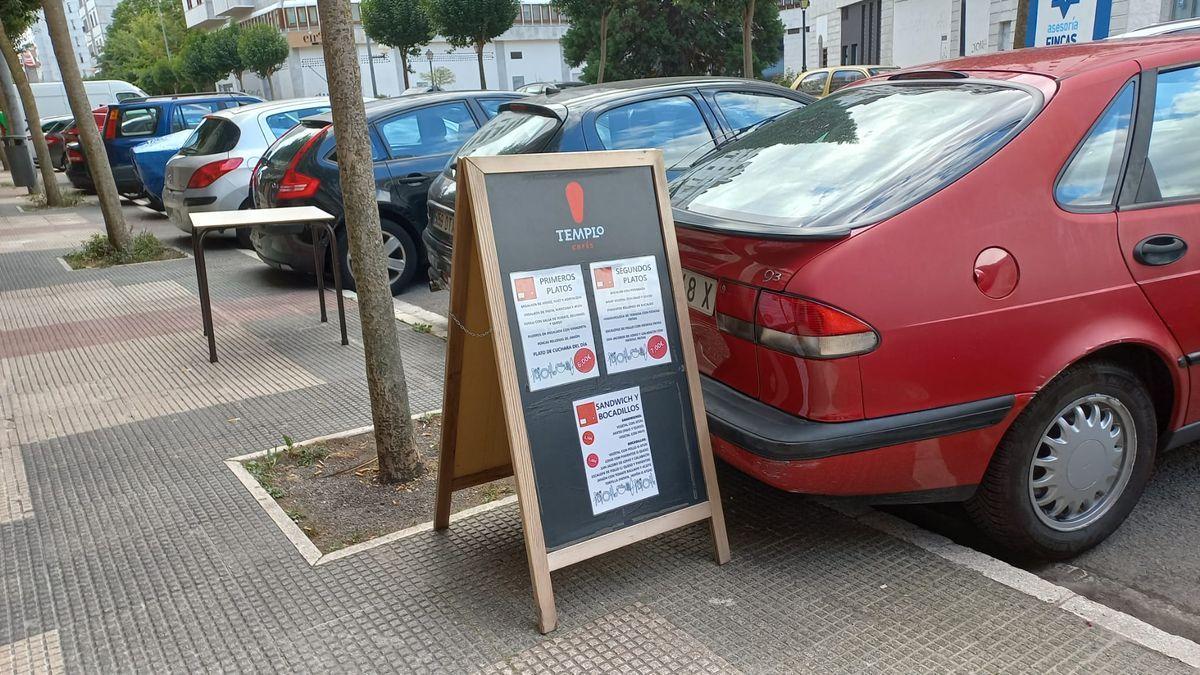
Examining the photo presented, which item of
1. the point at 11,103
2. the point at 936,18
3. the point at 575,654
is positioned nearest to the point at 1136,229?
the point at 575,654

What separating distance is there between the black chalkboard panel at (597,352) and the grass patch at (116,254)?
914 cm

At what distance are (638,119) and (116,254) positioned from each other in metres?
7.62

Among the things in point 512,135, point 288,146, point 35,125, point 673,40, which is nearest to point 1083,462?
point 512,135

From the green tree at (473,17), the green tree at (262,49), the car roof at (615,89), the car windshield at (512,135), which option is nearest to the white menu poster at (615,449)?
the car windshield at (512,135)

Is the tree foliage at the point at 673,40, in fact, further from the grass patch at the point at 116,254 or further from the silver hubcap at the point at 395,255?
the silver hubcap at the point at 395,255

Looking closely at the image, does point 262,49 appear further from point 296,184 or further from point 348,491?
point 348,491

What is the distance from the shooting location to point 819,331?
293 centimetres

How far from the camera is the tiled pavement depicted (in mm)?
2861

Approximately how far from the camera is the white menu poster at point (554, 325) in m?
3.01

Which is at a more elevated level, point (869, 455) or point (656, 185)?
point (656, 185)

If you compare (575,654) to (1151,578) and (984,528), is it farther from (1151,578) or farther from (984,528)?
(1151,578)

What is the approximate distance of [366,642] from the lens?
9.80 feet

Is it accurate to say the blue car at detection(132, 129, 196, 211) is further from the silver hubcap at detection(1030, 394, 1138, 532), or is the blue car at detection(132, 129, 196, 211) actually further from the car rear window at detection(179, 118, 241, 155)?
the silver hubcap at detection(1030, 394, 1138, 532)

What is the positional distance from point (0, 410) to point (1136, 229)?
5.88 meters
